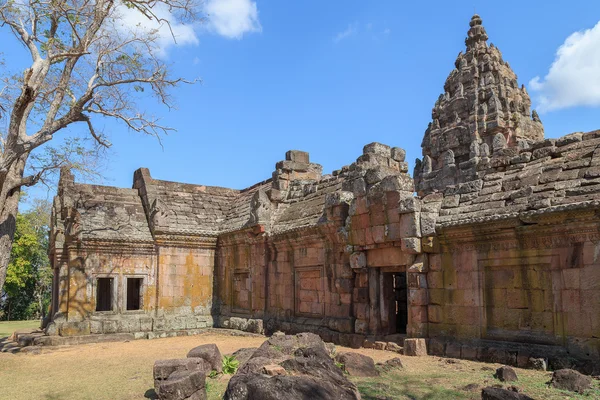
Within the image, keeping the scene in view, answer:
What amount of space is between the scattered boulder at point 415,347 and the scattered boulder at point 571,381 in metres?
3.26

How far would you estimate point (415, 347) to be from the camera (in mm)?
10273

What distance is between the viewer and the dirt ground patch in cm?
735

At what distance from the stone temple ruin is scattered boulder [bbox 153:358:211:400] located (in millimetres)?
5107

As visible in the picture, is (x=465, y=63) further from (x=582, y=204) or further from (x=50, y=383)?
(x=50, y=383)

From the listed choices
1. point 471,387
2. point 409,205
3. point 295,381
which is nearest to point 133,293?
point 409,205

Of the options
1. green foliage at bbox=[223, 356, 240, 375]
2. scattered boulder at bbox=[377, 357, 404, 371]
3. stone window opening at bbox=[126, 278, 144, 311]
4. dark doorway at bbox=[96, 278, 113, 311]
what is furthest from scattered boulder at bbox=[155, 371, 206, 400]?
dark doorway at bbox=[96, 278, 113, 311]

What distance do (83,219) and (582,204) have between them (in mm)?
14307

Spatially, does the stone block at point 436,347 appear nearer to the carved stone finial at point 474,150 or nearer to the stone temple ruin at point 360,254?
the stone temple ruin at point 360,254

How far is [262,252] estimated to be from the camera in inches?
632

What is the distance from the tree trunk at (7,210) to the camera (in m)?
11.0

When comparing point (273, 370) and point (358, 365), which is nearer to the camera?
point (273, 370)

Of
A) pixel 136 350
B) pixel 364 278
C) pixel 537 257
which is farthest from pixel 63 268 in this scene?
pixel 537 257

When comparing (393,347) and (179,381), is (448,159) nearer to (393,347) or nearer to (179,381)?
(393,347)

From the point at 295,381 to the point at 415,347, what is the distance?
535 centimetres
